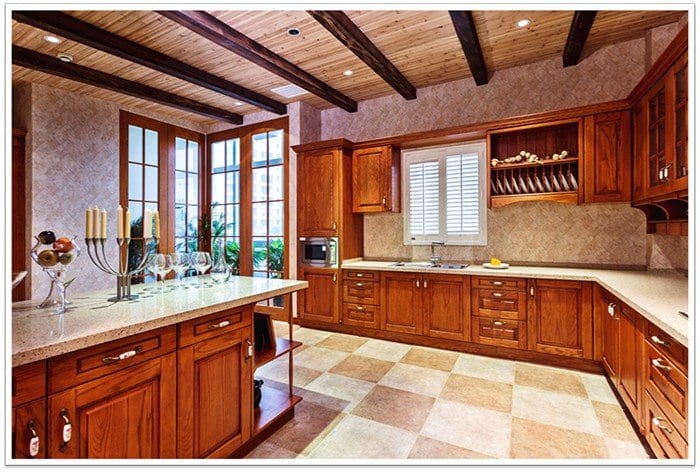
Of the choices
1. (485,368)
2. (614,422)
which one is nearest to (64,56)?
(485,368)

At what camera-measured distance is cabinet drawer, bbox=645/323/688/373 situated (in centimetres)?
140

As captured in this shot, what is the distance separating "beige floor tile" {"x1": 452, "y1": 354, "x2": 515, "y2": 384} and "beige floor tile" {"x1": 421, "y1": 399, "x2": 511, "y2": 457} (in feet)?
1.96

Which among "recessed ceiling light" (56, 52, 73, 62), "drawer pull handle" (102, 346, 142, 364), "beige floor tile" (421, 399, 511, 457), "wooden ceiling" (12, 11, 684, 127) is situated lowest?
"beige floor tile" (421, 399, 511, 457)

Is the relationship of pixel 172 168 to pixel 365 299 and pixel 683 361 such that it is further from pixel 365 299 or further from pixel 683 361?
pixel 683 361

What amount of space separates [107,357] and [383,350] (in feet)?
9.04

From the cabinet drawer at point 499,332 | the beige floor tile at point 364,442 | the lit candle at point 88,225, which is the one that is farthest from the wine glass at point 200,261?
the cabinet drawer at point 499,332

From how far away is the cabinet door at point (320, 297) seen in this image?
4180mm

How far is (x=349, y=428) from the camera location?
7.04 feet

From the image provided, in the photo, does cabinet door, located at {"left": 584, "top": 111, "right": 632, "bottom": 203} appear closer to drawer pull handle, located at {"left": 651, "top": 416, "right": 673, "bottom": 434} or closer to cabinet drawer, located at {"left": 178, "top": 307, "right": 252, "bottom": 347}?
drawer pull handle, located at {"left": 651, "top": 416, "right": 673, "bottom": 434}

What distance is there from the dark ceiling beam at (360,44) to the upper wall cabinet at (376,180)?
0.75 m

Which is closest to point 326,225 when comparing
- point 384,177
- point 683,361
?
point 384,177

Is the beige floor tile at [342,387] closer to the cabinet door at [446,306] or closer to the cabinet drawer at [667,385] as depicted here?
the cabinet door at [446,306]

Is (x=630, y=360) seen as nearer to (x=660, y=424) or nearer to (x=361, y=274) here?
(x=660, y=424)

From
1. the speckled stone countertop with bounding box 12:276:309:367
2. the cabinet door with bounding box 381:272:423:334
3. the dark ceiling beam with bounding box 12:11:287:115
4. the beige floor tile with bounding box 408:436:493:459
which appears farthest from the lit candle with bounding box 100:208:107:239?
the cabinet door with bounding box 381:272:423:334
